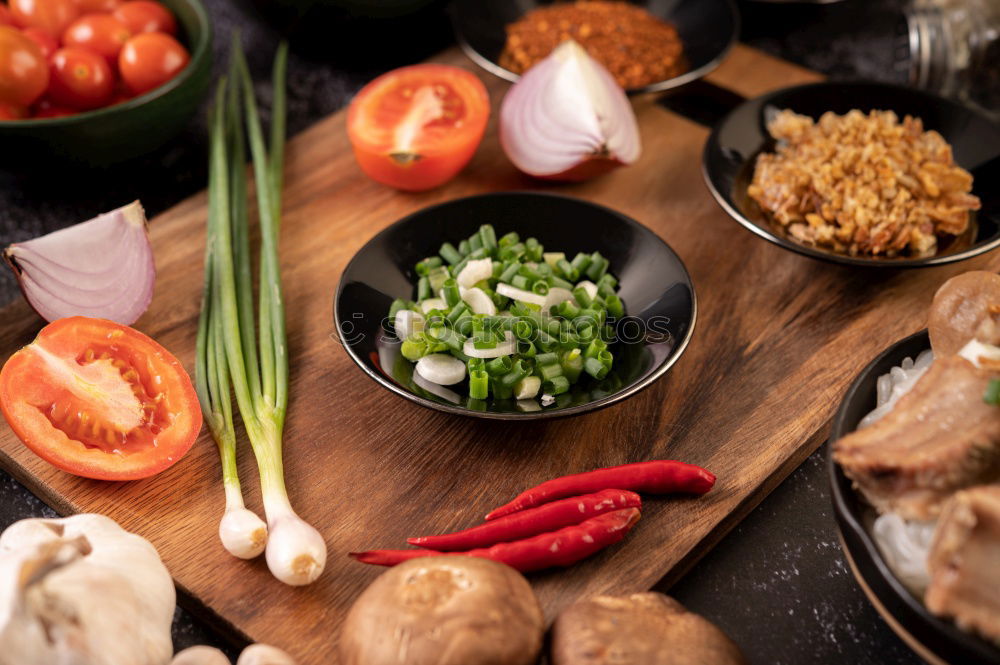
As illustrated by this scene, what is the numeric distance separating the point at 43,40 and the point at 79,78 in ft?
0.58

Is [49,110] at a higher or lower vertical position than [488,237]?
lower

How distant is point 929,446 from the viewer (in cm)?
143

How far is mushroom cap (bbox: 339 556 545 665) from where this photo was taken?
1380 millimetres

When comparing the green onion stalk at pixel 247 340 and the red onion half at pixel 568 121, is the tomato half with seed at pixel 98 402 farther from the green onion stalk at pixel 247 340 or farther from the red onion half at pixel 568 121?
the red onion half at pixel 568 121

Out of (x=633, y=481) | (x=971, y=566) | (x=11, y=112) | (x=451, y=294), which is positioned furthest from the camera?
(x=11, y=112)

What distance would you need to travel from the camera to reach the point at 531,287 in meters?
2.14

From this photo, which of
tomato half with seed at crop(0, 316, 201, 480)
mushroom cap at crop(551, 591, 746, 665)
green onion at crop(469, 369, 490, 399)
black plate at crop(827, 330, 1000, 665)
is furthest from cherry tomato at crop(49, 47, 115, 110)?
black plate at crop(827, 330, 1000, 665)

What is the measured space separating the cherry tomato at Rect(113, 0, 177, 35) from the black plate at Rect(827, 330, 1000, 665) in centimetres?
223

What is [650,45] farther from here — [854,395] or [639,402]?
[854,395]

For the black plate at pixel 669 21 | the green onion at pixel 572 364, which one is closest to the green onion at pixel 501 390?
the green onion at pixel 572 364

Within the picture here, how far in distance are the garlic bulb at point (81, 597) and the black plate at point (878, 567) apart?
111 centimetres

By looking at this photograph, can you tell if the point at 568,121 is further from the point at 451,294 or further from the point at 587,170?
the point at 451,294

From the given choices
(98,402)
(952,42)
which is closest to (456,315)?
(98,402)

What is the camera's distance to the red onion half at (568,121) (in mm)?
2557
